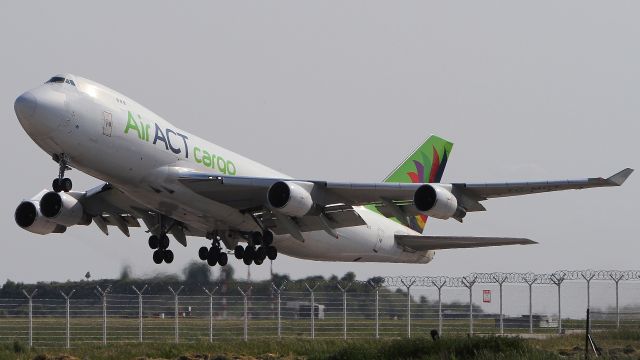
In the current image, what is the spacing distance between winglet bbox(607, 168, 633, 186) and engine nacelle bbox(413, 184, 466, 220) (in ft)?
16.7

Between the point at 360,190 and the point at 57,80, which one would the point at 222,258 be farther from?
the point at 57,80

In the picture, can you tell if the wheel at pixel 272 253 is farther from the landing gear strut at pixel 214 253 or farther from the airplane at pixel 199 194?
the landing gear strut at pixel 214 253

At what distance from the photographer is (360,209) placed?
44500mm

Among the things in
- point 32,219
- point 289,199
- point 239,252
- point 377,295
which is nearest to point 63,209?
point 32,219

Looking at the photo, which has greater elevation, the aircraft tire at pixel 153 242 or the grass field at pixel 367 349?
the aircraft tire at pixel 153 242

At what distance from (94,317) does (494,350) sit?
62.3ft

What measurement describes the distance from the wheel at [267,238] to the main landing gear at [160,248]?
4019mm

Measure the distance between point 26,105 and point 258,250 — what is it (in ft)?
36.9

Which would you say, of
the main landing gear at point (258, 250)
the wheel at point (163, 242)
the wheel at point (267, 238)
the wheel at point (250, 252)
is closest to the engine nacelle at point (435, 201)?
the wheel at point (267, 238)

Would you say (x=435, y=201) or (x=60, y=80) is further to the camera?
(x=435, y=201)

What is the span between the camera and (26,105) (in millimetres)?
32531

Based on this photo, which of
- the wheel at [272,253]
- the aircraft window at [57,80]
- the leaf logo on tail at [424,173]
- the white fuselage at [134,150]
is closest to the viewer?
the white fuselage at [134,150]

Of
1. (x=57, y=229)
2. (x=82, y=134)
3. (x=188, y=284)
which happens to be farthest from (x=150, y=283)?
(x=82, y=134)

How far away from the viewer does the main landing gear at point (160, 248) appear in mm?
41219
